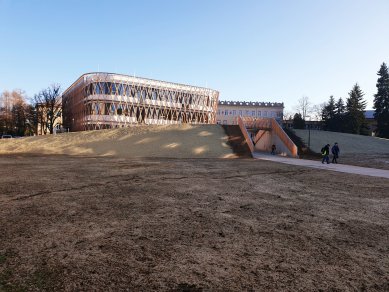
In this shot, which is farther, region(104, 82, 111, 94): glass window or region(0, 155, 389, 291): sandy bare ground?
region(104, 82, 111, 94): glass window

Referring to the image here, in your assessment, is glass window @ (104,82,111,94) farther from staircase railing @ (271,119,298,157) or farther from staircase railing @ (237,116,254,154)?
staircase railing @ (271,119,298,157)

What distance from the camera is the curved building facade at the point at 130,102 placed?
57750 millimetres

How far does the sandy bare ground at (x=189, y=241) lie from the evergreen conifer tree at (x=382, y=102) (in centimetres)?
6134

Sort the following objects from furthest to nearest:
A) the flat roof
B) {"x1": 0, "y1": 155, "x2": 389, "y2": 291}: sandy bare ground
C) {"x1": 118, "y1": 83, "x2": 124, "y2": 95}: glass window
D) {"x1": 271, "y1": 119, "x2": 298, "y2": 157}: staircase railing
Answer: {"x1": 118, "y1": 83, "x2": 124, "y2": 95}: glass window
the flat roof
{"x1": 271, "y1": 119, "x2": 298, "y2": 157}: staircase railing
{"x1": 0, "y1": 155, "x2": 389, "y2": 291}: sandy bare ground

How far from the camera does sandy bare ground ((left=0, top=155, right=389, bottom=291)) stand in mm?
3754

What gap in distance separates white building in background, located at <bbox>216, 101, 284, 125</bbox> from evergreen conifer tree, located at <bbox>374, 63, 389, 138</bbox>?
28179 mm

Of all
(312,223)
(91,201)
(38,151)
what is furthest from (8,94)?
(312,223)

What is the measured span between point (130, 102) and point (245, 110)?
3957cm

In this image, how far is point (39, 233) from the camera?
17.6 feet

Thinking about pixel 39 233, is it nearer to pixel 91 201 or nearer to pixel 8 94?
pixel 91 201

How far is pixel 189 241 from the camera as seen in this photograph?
5160 mm

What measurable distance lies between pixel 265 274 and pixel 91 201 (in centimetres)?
568

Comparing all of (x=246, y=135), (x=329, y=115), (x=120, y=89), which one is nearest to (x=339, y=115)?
(x=329, y=115)

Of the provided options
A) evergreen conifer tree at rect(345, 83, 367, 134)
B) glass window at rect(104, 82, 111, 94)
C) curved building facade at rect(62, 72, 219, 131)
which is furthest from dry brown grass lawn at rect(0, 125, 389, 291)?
evergreen conifer tree at rect(345, 83, 367, 134)
